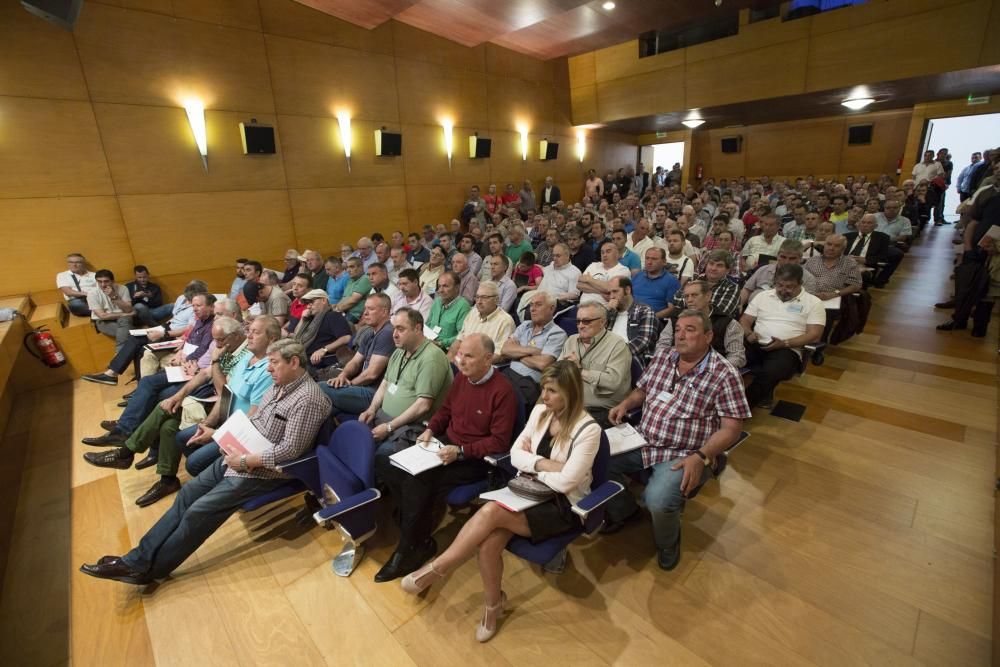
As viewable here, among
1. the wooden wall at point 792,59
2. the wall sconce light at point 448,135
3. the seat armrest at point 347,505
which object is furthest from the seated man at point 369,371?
the wooden wall at point 792,59

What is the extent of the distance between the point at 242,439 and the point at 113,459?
6.01ft

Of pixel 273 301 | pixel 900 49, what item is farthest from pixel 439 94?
pixel 900 49

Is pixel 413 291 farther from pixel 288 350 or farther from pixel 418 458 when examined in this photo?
pixel 418 458

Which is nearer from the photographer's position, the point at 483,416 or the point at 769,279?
the point at 483,416

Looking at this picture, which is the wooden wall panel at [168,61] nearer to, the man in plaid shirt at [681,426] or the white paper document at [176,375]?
the white paper document at [176,375]

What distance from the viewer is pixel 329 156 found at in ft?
24.7

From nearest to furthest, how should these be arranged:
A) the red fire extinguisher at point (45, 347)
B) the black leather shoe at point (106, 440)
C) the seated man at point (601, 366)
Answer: the seated man at point (601, 366), the black leather shoe at point (106, 440), the red fire extinguisher at point (45, 347)

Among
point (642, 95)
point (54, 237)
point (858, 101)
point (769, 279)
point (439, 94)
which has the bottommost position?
point (769, 279)

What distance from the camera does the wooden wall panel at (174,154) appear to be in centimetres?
564

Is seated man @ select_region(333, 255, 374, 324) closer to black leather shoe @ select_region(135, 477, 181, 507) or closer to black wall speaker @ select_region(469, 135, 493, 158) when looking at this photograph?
black leather shoe @ select_region(135, 477, 181, 507)

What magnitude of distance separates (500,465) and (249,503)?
1225 millimetres

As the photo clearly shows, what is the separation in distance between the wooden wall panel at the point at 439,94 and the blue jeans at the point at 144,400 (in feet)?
21.9

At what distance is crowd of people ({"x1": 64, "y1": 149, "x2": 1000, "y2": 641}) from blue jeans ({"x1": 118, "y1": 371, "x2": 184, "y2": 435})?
0.04 ft

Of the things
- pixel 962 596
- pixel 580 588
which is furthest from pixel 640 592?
pixel 962 596
